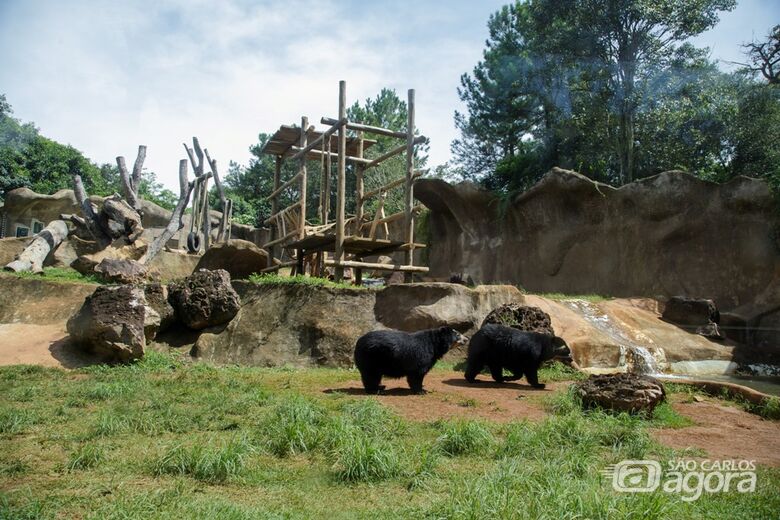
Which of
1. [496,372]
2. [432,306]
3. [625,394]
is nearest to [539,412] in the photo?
[625,394]

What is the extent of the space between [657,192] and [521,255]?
18.1 feet

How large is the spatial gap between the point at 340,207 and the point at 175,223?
6.81 metres

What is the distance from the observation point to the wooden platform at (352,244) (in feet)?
44.4

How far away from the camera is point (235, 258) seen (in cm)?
1548

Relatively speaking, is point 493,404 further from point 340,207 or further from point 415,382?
point 340,207

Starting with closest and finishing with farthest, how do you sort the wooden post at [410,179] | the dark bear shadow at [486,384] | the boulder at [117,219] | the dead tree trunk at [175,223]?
the dark bear shadow at [486,384]
the wooden post at [410,179]
the boulder at [117,219]
the dead tree trunk at [175,223]

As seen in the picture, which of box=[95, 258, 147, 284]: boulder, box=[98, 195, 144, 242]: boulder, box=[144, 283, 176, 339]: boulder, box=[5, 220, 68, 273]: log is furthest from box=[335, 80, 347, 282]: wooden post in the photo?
box=[5, 220, 68, 273]: log

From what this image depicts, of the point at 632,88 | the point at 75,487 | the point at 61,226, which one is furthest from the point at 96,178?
the point at 75,487

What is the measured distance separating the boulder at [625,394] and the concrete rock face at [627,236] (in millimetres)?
12452

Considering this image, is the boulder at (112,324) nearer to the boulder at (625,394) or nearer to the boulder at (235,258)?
the boulder at (235,258)

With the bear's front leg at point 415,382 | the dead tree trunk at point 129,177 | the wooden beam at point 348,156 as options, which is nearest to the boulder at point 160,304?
the bear's front leg at point 415,382

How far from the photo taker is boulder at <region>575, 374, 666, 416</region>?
21.9 feet

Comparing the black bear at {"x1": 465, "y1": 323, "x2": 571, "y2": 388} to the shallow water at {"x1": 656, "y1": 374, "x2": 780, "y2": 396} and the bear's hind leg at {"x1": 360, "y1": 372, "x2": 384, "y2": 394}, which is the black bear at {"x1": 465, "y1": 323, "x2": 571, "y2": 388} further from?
the shallow water at {"x1": 656, "y1": 374, "x2": 780, "y2": 396}

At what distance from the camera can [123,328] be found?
9.39 metres
